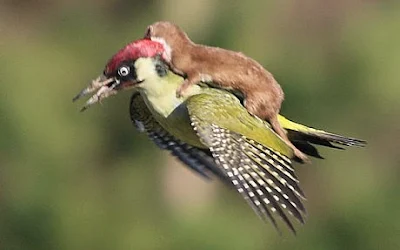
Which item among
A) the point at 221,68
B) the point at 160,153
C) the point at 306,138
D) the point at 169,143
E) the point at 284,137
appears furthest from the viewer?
the point at 160,153

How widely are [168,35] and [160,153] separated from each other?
2499mm

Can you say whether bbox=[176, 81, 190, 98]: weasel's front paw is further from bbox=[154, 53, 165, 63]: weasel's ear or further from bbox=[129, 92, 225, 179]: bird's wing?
bbox=[129, 92, 225, 179]: bird's wing

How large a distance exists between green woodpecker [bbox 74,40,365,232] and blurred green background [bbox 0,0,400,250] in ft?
5.08

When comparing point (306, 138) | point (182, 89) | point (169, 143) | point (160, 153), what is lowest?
point (160, 153)

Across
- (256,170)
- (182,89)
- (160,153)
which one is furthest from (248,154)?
(160,153)

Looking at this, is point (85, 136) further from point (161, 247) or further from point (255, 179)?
point (255, 179)

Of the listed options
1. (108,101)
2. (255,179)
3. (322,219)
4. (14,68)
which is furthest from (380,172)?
(255,179)

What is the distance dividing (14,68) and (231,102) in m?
2.27

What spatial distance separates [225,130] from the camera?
1.83 meters

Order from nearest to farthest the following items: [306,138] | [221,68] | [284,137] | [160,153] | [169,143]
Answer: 1. [221,68]
2. [284,137]
3. [306,138]
4. [169,143]
5. [160,153]

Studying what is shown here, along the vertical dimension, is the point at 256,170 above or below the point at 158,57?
below

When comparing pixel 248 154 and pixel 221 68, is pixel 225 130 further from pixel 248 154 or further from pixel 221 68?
pixel 221 68

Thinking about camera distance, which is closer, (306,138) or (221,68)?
(221,68)

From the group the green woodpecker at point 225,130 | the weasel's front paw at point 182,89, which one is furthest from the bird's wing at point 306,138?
the weasel's front paw at point 182,89
